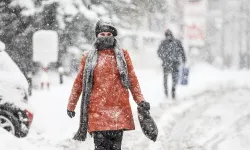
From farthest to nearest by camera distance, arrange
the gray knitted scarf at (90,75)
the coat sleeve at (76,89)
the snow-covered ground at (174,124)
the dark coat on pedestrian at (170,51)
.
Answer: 1. the dark coat on pedestrian at (170,51)
2. the snow-covered ground at (174,124)
3. the coat sleeve at (76,89)
4. the gray knitted scarf at (90,75)

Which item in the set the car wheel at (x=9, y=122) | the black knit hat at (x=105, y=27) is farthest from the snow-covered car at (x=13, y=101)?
the black knit hat at (x=105, y=27)

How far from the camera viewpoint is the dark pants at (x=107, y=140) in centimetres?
546

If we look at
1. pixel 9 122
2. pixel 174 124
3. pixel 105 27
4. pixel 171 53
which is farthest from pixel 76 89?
pixel 171 53

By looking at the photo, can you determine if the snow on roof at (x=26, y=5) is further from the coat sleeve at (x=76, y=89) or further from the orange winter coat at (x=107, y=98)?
the orange winter coat at (x=107, y=98)

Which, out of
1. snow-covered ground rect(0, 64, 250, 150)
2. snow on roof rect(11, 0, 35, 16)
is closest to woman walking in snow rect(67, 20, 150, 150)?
snow-covered ground rect(0, 64, 250, 150)

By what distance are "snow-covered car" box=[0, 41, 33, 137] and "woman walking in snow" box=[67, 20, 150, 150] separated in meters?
4.07

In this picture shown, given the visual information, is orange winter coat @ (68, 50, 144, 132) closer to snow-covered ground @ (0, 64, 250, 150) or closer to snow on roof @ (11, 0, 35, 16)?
snow-covered ground @ (0, 64, 250, 150)

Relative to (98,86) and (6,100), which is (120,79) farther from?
(6,100)

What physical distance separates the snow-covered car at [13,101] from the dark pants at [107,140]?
162 inches

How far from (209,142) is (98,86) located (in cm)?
429

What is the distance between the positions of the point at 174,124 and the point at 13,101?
3.86 metres

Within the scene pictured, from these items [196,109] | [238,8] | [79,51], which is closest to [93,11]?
[79,51]

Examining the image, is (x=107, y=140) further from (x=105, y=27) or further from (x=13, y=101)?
(x=13, y=101)

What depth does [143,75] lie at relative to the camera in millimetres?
31031
